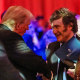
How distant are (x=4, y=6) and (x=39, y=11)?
443mm

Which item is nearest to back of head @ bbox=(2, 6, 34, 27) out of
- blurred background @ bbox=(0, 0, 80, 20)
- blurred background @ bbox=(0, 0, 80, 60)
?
blurred background @ bbox=(0, 0, 80, 60)

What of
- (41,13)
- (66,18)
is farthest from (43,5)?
(66,18)

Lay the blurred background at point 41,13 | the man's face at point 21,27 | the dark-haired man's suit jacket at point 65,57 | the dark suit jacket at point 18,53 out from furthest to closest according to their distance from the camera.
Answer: the blurred background at point 41,13, the dark-haired man's suit jacket at point 65,57, the man's face at point 21,27, the dark suit jacket at point 18,53

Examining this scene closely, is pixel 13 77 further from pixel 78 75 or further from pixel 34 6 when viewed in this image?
pixel 34 6

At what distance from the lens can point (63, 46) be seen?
5.57 feet

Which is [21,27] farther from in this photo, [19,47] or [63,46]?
[63,46]

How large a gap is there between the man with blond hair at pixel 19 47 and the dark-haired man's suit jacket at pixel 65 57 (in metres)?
0.18

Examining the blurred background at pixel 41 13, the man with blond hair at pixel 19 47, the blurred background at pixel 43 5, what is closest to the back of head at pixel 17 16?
the man with blond hair at pixel 19 47

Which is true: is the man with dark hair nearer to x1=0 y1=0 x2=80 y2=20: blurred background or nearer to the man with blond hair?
the man with blond hair

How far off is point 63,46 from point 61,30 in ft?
0.51

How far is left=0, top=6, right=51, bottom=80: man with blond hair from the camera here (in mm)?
1388

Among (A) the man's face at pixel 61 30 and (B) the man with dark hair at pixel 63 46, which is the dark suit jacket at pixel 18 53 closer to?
(B) the man with dark hair at pixel 63 46

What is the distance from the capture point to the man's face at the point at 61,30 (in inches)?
69.2

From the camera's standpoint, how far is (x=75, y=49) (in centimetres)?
163
